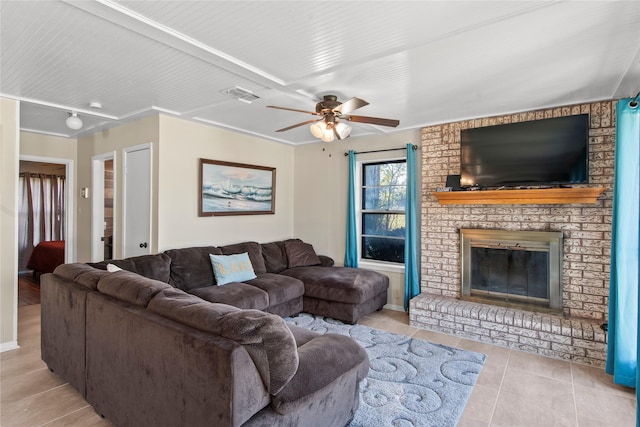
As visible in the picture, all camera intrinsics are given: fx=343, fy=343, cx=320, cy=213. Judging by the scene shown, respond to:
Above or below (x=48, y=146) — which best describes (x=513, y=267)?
below

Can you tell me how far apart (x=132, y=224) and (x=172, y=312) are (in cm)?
299

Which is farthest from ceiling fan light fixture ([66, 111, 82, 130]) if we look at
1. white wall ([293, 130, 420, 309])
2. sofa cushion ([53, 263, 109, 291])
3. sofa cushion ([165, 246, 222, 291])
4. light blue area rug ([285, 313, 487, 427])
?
light blue area rug ([285, 313, 487, 427])

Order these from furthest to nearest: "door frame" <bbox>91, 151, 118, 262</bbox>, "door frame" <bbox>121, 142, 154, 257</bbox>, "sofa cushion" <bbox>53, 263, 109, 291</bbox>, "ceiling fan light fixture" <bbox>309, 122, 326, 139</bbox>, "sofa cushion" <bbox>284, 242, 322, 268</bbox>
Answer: "sofa cushion" <bbox>284, 242, 322, 268</bbox>, "door frame" <bbox>91, 151, 118, 262</bbox>, "door frame" <bbox>121, 142, 154, 257</bbox>, "ceiling fan light fixture" <bbox>309, 122, 326, 139</bbox>, "sofa cushion" <bbox>53, 263, 109, 291</bbox>

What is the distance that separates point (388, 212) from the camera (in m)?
4.98

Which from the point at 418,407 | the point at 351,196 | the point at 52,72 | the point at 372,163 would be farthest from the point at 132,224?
the point at 418,407

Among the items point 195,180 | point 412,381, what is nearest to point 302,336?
point 412,381

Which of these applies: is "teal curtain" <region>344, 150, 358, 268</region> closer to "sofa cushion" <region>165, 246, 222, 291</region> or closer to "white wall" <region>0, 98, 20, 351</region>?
"sofa cushion" <region>165, 246, 222, 291</region>

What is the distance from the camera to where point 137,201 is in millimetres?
4211

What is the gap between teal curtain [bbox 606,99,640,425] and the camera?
106 inches

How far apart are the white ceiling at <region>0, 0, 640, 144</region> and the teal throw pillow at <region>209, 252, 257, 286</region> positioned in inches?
67.6

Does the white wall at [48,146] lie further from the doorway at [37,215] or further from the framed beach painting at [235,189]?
the framed beach painting at [235,189]

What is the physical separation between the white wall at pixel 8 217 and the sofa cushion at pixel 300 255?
10.0 feet

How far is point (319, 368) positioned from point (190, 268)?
2507mm

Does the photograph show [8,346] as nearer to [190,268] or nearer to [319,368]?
[190,268]
